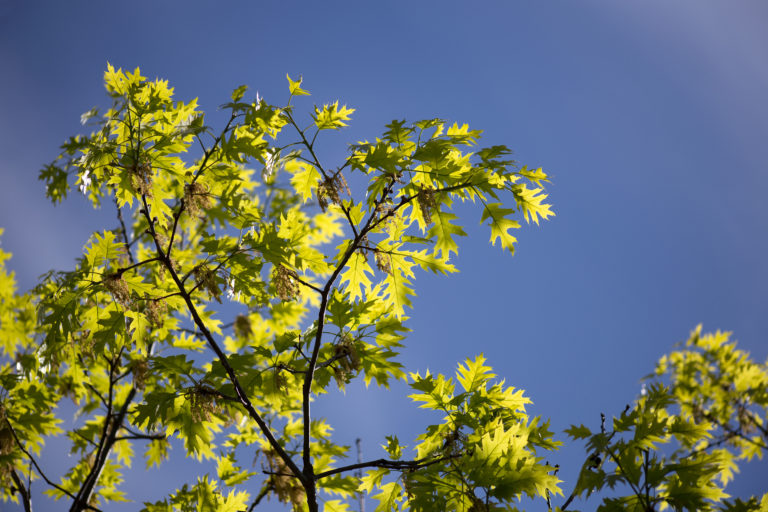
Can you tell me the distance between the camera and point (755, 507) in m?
2.37

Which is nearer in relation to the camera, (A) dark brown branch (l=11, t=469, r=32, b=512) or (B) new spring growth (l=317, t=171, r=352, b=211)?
(B) new spring growth (l=317, t=171, r=352, b=211)

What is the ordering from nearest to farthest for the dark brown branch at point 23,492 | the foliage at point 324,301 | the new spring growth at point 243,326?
the foliage at point 324,301, the dark brown branch at point 23,492, the new spring growth at point 243,326

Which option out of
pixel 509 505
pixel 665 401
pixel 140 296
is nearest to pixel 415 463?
pixel 509 505

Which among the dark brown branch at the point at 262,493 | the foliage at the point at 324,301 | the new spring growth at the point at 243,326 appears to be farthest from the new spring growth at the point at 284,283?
the new spring growth at the point at 243,326

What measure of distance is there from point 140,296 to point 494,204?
8.68 ft

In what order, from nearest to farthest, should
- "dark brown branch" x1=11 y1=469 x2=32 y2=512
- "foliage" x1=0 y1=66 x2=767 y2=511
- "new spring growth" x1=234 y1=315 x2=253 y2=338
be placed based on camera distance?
"foliage" x1=0 y1=66 x2=767 y2=511 < "dark brown branch" x1=11 y1=469 x2=32 y2=512 < "new spring growth" x1=234 y1=315 x2=253 y2=338

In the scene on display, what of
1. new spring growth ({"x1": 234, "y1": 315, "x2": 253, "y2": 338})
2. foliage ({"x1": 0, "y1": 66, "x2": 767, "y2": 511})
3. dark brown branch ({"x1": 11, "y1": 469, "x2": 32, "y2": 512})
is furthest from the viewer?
new spring growth ({"x1": 234, "y1": 315, "x2": 253, "y2": 338})

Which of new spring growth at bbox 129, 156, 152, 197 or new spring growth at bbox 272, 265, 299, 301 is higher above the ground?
new spring growth at bbox 129, 156, 152, 197

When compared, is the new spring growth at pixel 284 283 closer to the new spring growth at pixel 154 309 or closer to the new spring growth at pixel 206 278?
the new spring growth at pixel 206 278

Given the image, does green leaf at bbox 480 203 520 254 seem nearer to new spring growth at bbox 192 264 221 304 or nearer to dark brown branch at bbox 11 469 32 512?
new spring growth at bbox 192 264 221 304

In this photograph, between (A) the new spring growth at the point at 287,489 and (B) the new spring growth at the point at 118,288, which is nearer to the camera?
(B) the new spring growth at the point at 118,288

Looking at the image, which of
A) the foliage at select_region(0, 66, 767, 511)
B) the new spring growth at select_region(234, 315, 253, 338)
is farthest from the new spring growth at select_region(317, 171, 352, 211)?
the new spring growth at select_region(234, 315, 253, 338)

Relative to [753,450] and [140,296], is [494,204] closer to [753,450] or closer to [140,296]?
[140,296]

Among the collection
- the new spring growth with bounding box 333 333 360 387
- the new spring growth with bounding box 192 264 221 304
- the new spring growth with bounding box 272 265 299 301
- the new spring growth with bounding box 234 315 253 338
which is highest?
the new spring growth with bounding box 234 315 253 338
